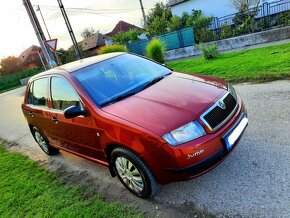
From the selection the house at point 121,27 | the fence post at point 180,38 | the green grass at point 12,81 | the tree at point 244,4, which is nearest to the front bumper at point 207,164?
the fence post at point 180,38

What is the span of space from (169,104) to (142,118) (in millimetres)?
389

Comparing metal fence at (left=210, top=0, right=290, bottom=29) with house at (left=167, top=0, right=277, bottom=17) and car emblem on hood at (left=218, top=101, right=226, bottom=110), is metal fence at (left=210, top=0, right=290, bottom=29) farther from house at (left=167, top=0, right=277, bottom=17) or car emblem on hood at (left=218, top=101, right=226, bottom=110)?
car emblem on hood at (left=218, top=101, right=226, bottom=110)

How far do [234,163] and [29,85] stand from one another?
13.5ft

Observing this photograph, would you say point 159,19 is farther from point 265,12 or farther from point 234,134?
point 234,134

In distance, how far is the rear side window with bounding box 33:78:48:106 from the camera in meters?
4.56

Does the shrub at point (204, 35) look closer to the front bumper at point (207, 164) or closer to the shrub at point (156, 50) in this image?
the shrub at point (156, 50)

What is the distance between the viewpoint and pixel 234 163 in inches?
141

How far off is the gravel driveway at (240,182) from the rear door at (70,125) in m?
0.49

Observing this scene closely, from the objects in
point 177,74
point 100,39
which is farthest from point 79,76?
point 100,39

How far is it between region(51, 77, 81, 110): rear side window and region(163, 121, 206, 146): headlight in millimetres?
1482

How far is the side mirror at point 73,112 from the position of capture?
337cm

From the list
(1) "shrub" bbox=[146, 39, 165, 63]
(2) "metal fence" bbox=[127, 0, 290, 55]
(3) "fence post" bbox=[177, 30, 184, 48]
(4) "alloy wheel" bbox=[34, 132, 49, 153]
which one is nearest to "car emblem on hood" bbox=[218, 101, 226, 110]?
(4) "alloy wheel" bbox=[34, 132, 49, 153]

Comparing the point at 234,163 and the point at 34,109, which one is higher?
Result: the point at 34,109

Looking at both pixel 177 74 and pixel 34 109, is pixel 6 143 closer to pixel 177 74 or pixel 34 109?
pixel 34 109
